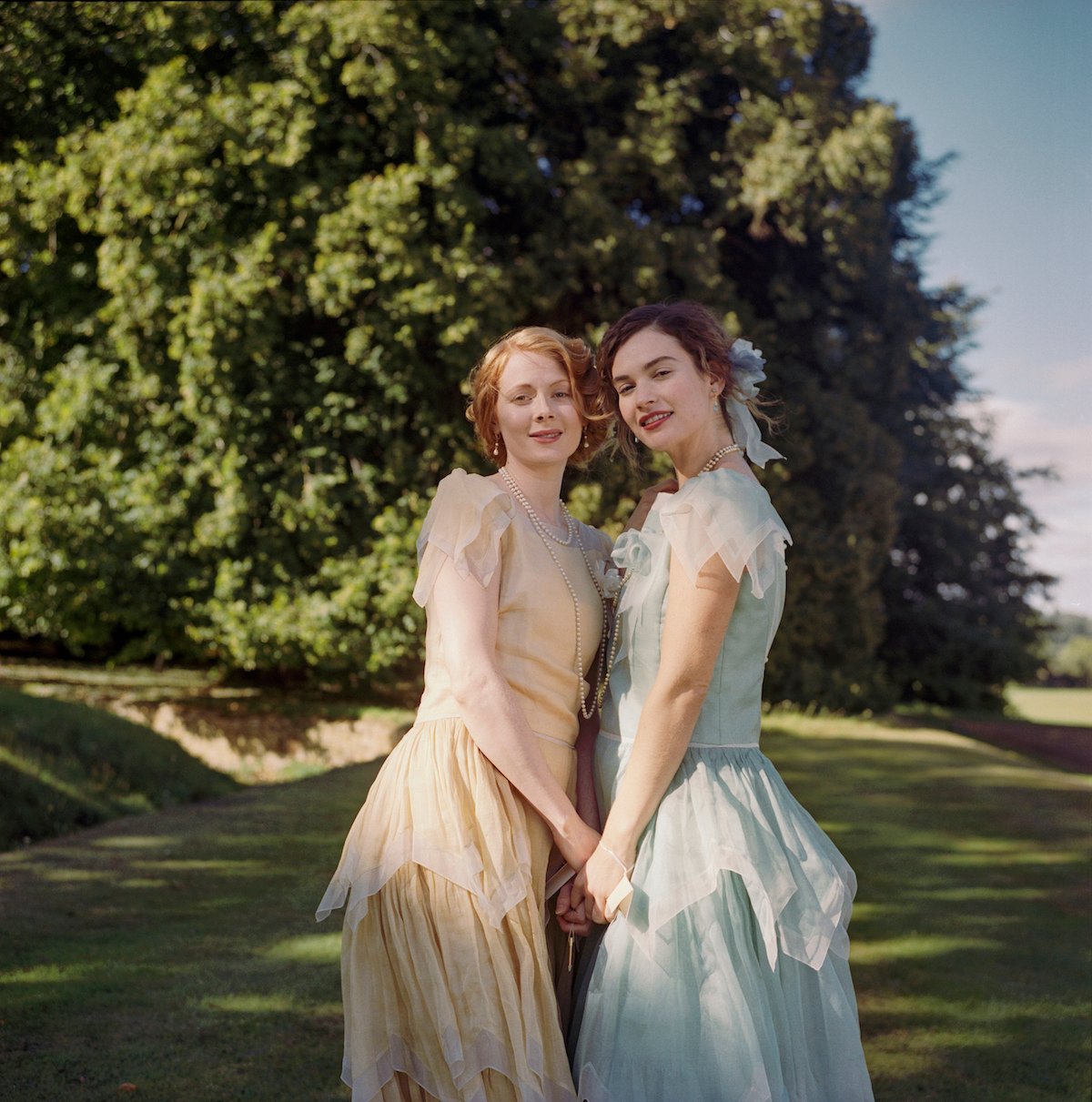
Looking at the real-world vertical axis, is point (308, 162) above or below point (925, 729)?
above

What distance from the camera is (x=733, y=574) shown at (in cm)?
230

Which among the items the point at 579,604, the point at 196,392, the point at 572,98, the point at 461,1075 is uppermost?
the point at 572,98

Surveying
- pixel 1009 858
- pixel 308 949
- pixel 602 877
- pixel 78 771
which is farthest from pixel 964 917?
pixel 78 771

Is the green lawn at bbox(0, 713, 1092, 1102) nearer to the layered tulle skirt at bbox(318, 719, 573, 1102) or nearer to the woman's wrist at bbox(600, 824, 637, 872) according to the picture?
the layered tulle skirt at bbox(318, 719, 573, 1102)

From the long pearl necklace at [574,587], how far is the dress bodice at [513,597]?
1 centimetres

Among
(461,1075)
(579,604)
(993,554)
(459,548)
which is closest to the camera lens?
(461,1075)

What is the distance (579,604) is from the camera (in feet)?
8.47

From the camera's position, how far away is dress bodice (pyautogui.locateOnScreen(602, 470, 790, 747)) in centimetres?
233

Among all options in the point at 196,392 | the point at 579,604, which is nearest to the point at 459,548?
the point at 579,604

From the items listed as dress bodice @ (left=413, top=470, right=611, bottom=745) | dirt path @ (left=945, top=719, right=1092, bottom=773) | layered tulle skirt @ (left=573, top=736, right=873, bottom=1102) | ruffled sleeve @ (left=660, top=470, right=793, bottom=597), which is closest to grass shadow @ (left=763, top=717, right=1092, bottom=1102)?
layered tulle skirt @ (left=573, top=736, right=873, bottom=1102)

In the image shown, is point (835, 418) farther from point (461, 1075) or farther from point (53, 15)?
point (461, 1075)

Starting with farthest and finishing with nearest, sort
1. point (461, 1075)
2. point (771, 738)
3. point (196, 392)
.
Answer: point (771, 738) → point (196, 392) → point (461, 1075)

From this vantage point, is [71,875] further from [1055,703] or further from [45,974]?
[1055,703]

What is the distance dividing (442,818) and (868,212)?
13194 mm
